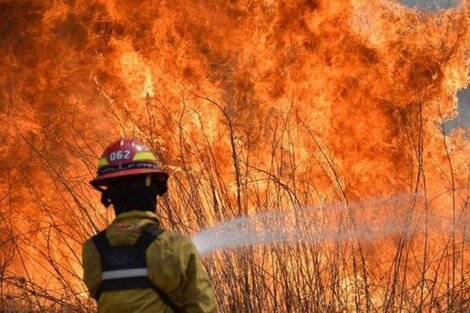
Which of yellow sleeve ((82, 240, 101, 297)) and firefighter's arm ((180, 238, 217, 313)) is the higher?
yellow sleeve ((82, 240, 101, 297))

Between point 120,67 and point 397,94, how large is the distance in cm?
341

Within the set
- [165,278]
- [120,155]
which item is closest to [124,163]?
[120,155]

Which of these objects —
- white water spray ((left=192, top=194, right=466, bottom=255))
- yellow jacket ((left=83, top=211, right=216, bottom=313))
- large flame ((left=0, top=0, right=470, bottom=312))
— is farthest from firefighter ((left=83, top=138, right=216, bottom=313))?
large flame ((left=0, top=0, right=470, bottom=312))

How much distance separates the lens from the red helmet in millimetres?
3959

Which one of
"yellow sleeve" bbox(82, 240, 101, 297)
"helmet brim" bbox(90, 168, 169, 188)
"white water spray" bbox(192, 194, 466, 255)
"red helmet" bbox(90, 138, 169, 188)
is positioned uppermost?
"white water spray" bbox(192, 194, 466, 255)

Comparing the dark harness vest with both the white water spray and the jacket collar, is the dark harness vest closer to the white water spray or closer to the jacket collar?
the jacket collar

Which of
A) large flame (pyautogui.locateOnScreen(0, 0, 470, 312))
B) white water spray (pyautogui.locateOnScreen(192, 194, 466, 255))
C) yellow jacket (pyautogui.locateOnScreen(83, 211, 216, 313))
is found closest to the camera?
yellow jacket (pyautogui.locateOnScreen(83, 211, 216, 313))

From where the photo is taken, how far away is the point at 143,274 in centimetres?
384

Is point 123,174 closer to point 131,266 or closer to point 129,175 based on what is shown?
point 129,175

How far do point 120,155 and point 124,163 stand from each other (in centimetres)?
4

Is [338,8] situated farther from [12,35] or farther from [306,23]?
[12,35]

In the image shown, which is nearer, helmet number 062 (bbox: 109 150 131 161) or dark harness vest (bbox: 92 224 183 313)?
dark harness vest (bbox: 92 224 183 313)

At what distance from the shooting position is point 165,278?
3.80 metres

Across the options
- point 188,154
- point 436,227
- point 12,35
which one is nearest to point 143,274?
point 188,154
